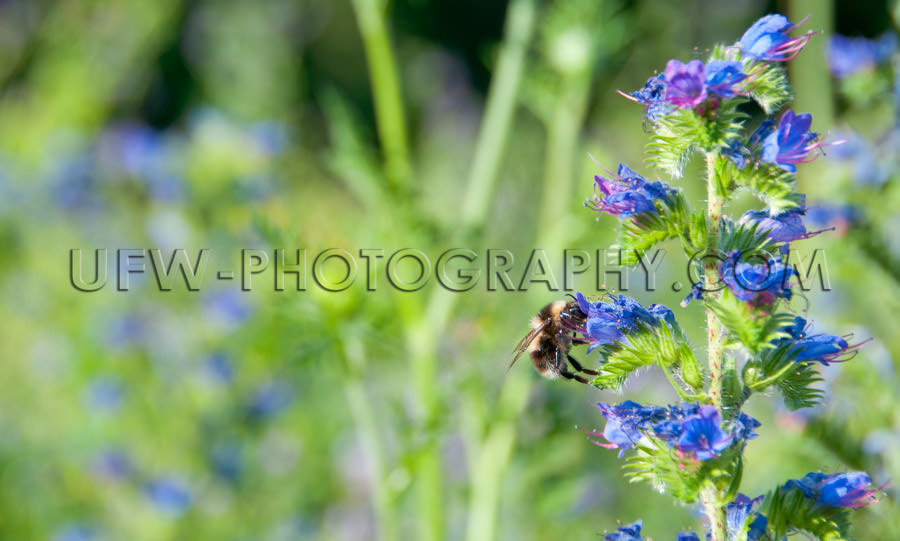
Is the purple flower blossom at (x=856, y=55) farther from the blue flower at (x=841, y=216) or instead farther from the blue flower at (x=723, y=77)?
the blue flower at (x=723, y=77)

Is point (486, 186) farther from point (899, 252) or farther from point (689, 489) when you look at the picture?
point (689, 489)

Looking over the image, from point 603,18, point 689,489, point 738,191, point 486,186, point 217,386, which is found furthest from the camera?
point 217,386

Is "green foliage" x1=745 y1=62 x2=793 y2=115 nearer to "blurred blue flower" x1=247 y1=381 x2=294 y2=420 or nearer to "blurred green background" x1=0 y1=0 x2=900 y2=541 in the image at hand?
"blurred green background" x1=0 y1=0 x2=900 y2=541

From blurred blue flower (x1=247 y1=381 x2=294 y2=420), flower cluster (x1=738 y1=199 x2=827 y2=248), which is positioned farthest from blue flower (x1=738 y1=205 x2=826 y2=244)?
blurred blue flower (x1=247 y1=381 x2=294 y2=420)

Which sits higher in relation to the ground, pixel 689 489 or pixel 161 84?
pixel 161 84

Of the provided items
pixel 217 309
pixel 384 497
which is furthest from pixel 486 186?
pixel 217 309

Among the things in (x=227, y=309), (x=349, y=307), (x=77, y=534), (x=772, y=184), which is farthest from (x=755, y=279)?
(x=77, y=534)

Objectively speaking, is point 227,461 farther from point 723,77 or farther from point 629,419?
point 723,77

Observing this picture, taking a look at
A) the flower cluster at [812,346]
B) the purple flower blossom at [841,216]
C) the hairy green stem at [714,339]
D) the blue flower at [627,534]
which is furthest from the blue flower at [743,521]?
the purple flower blossom at [841,216]
